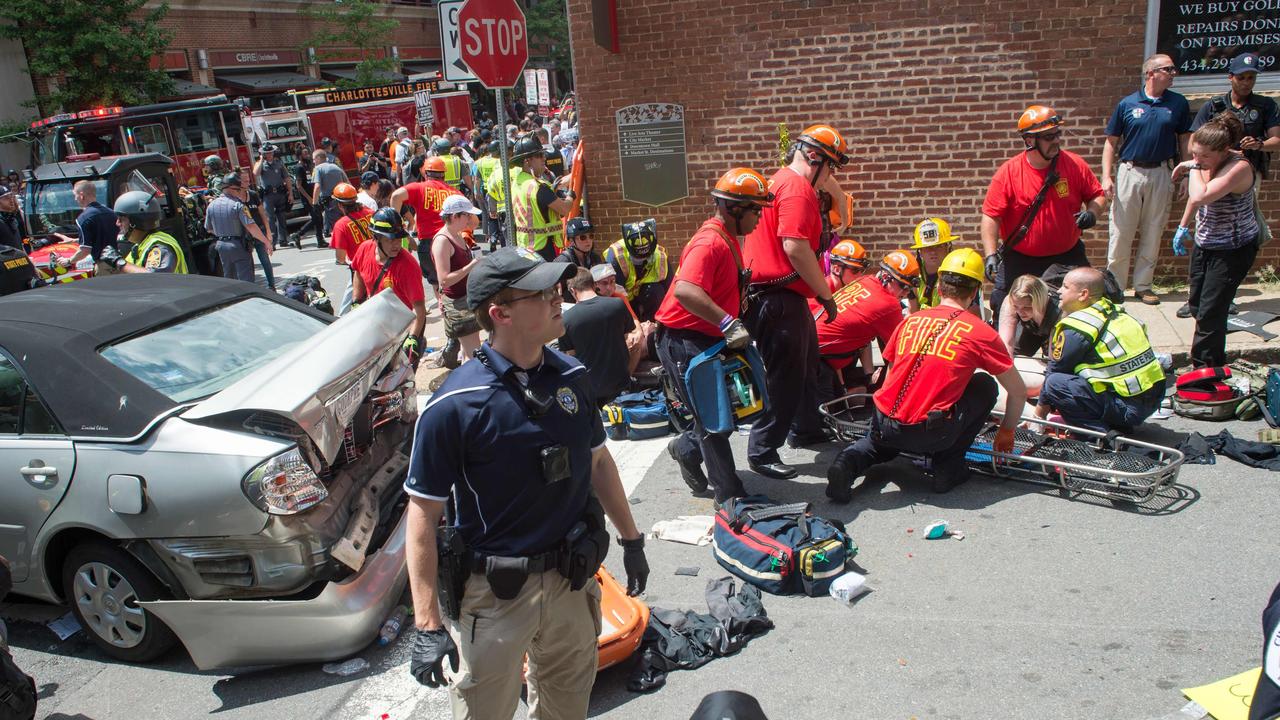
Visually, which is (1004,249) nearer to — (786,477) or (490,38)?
(786,477)

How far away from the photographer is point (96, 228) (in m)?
10.6

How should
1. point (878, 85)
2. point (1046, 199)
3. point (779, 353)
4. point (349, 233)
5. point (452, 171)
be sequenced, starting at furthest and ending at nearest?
point (452, 171) → point (878, 85) → point (349, 233) → point (1046, 199) → point (779, 353)

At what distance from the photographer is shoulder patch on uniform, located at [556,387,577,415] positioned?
283 centimetres

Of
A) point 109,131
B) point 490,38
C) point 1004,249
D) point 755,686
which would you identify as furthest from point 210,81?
point 755,686

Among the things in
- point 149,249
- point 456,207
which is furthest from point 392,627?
point 149,249

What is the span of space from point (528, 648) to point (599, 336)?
13.5 feet

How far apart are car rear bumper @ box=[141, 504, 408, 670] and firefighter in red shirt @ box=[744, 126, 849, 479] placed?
8.42ft

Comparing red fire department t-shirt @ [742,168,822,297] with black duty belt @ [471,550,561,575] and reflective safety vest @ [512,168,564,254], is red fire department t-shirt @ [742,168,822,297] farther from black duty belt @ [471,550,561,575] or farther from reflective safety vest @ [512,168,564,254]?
reflective safety vest @ [512,168,564,254]

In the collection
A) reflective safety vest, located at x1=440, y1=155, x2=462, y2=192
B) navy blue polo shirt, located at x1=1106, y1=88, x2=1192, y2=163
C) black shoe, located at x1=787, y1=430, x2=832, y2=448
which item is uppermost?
navy blue polo shirt, located at x1=1106, y1=88, x2=1192, y2=163

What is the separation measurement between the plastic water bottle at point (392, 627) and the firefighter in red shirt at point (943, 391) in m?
2.43

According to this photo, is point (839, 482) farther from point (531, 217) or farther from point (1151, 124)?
point (531, 217)

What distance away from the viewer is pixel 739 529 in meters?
4.70

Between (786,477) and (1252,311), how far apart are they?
453 centimetres

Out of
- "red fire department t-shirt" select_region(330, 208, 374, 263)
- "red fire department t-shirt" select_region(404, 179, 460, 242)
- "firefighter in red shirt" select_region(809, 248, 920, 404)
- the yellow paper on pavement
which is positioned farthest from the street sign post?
the yellow paper on pavement
